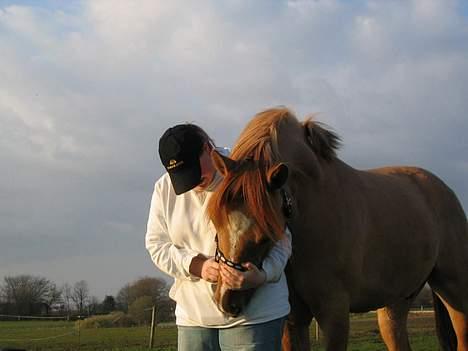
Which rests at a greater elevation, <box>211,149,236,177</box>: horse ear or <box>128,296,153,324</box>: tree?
<box>211,149,236,177</box>: horse ear

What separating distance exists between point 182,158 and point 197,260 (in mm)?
539

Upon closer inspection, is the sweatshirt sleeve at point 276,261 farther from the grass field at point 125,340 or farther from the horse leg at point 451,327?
the grass field at point 125,340

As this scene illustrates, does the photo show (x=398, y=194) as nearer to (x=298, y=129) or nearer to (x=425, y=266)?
(x=425, y=266)

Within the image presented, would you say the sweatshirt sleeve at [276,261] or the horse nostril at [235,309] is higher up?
the sweatshirt sleeve at [276,261]

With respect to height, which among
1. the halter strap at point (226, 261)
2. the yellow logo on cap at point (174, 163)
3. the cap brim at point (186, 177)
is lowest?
the halter strap at point (226, 261)

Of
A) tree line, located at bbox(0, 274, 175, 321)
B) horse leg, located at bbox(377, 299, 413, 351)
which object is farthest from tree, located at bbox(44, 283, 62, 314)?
horse leg, located at bbox(377, 299, 413, 351)

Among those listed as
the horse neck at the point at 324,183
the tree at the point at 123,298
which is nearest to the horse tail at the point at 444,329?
the horse neck at the point at 324,183

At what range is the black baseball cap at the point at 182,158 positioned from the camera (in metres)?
2.96

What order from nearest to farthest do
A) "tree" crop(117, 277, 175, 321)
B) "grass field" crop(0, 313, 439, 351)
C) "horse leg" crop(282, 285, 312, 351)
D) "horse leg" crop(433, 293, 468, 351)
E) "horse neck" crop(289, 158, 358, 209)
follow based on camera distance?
"horse neck" crop(289, 158, 358, 209) < "horse leg" crop(282, 285, 312, 351) < "horse leg" crop(433, 293, 468, 351) < "grass field" crop(0, 313, 439, 351) < "tree" crop(117, 277, 175, 321)

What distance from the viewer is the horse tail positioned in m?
6.05

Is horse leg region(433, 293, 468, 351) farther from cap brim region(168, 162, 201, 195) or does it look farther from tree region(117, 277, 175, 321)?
tree region(117, 277, 175, 321)

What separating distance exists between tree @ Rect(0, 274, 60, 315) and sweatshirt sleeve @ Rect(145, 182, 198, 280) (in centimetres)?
4406

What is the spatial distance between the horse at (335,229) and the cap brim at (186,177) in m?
0.17

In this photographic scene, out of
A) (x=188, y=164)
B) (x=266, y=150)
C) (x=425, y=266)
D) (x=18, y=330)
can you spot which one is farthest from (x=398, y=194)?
(x=18, y=330)
